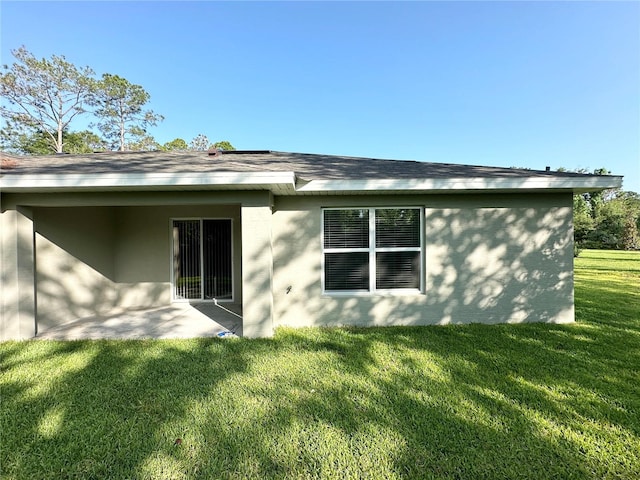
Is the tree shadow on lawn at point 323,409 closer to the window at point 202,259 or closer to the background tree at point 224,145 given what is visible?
the window at point 202,259

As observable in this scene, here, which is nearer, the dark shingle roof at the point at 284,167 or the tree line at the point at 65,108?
the dark shingle roof at the point at 284,167

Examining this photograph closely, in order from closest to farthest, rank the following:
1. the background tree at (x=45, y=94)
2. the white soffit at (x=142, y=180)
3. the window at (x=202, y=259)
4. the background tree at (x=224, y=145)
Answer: the white soffit at (x=142, y=180) < the window at (x=202, y=259) < the background tree at (x=45, y=94) < the background tree at (x=224, y=145)

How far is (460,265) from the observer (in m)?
5.75

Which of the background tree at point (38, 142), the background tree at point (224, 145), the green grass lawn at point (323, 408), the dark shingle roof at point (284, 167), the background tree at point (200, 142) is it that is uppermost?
the background tree at point (200, 142)

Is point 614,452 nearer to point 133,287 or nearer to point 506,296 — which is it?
point 506,296

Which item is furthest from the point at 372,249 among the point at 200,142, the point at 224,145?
the point at 200,142

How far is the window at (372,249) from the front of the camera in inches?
228

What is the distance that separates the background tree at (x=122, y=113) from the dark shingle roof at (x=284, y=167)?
86.0 feet

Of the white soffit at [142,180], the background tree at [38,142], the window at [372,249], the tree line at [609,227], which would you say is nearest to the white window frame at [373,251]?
the window at [372,249]

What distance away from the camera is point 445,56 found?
1080 centimetres

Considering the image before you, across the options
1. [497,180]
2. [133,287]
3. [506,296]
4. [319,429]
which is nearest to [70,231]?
[133,287]

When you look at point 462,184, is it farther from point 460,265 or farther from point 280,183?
point 280,183

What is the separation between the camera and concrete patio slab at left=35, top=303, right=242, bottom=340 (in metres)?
5.12

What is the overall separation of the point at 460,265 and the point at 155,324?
6.29 metres
